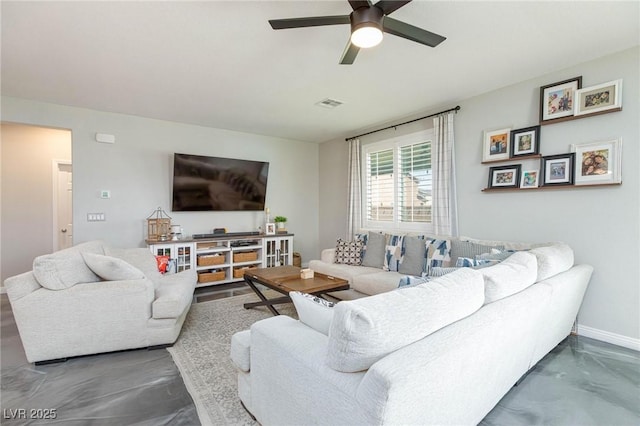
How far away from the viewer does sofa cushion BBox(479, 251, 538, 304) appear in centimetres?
Answer: 160

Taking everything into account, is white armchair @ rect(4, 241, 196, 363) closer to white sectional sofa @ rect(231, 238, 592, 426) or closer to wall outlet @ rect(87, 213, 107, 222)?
white sectional sofa @ rect(231, 238, 592, 426)

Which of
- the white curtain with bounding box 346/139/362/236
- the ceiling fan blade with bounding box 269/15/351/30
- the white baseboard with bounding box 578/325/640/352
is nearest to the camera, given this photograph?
the ceiling fan blade with bounding box 269/15/351/30

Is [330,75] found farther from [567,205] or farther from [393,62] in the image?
[567,205]

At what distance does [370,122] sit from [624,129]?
2967 mm

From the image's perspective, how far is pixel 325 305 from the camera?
61.7 inches

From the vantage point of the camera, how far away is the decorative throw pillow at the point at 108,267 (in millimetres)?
2543

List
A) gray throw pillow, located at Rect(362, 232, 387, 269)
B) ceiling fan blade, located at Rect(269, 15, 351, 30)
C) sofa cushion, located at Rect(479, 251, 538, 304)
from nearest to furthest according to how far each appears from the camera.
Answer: sofa cushion, located at Rect(479, 251, 538, 304) < ceiling fan blade, located at Rect(269, 15, 351, 30) < gray throw pillow, located at Rect(362, 232, 387, 269)

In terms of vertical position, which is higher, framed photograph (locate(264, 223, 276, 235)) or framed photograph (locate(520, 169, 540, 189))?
framed photograph (locate(520, 169, 540, 189))

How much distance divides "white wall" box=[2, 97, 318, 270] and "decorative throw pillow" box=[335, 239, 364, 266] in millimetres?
2001

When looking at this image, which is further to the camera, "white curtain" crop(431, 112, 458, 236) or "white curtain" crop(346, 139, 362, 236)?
"white curtain" crop(346, 139, 362, 236)

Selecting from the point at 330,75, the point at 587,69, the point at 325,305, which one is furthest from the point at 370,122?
the point at 325,305

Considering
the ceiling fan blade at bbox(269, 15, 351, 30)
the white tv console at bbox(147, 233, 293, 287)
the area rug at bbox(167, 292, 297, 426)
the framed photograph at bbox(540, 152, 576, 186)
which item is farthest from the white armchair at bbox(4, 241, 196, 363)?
the framed photograph at bbox(540, 152, 576, 186)

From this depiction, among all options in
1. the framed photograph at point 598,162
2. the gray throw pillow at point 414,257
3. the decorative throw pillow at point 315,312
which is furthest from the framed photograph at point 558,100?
the decorative throw pillow at point 315,312

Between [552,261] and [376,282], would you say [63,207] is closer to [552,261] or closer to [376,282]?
[376,282]
